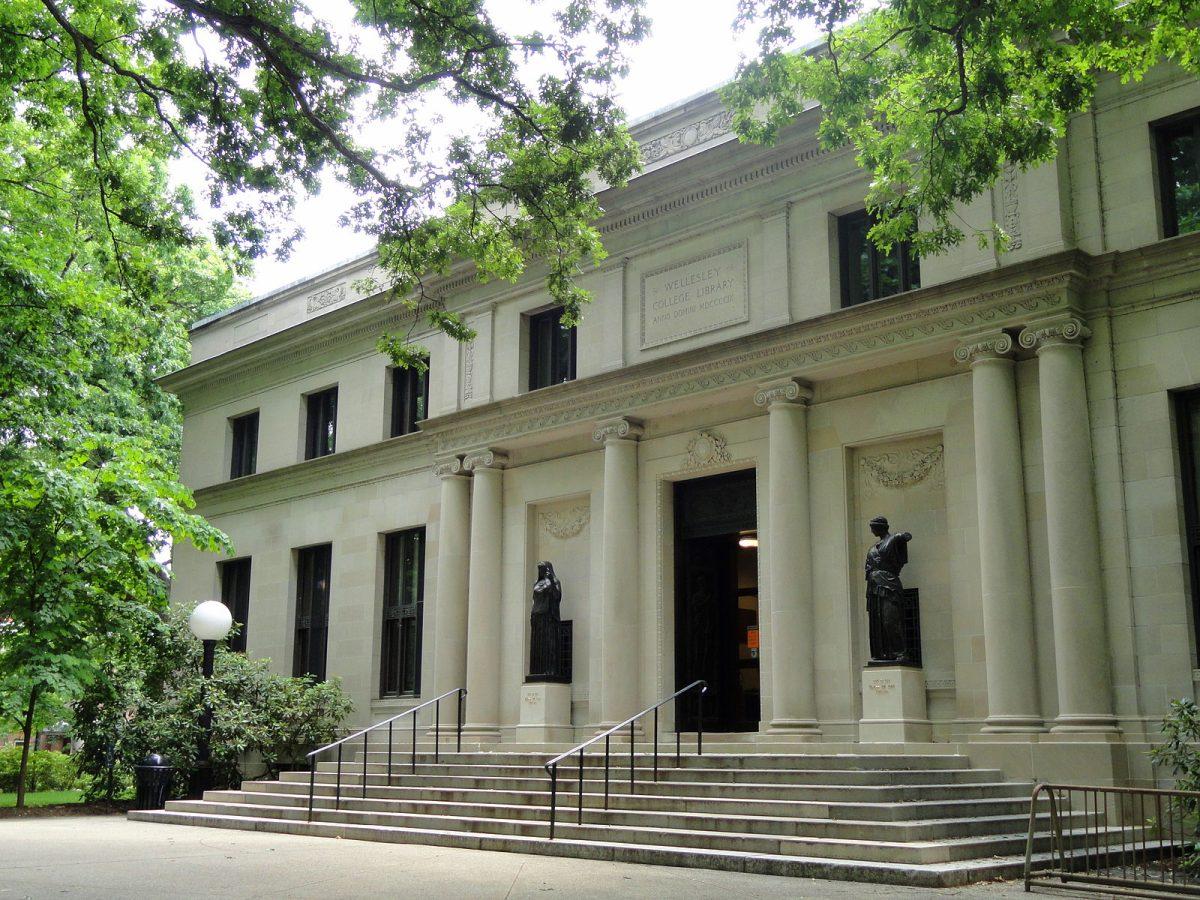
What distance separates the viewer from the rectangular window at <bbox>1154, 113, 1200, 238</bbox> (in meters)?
16.1

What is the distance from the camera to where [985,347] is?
16828mm

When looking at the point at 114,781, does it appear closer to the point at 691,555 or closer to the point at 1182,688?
the point at 691,555

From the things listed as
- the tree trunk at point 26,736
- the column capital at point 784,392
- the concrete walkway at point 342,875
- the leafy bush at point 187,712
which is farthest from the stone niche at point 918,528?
the tree trunk at point 26,736

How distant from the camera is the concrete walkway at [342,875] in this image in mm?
10156

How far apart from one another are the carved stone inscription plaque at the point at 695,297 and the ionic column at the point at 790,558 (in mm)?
1710

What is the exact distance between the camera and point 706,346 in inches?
782

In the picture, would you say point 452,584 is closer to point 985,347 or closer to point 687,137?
point 687,137

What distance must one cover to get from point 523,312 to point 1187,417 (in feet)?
40.8

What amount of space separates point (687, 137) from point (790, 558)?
25.9 ft

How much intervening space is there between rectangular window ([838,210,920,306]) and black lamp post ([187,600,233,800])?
1190cm

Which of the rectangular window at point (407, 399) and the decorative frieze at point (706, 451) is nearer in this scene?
the decorative frieze at point (706, 451)

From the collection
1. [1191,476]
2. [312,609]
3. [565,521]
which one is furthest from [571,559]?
[1191,476]

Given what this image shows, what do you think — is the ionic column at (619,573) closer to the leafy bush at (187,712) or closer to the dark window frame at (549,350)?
the dark window frame at (549,350)

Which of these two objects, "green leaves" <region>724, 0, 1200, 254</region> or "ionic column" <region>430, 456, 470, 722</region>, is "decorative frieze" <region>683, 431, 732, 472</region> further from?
"green leaves" <region>724, 0, 1200, 254</region>
